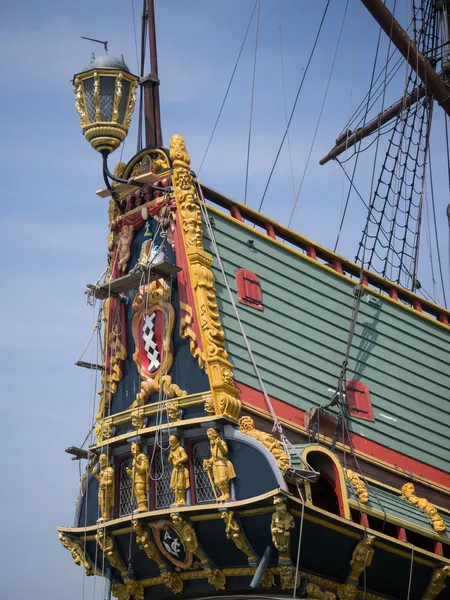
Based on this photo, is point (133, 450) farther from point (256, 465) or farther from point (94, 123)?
point (94, 123)

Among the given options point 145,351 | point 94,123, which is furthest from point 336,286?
point 94,123

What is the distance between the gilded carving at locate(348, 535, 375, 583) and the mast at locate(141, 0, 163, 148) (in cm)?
696

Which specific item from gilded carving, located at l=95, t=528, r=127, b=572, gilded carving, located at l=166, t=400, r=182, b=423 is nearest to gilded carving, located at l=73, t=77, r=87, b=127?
gilded carving, located at l=166, t=400, r=182, b=423

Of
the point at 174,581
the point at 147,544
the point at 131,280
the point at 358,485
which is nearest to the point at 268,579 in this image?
the point at 174,581

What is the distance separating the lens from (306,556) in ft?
50.7

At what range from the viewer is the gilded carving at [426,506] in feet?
56.8

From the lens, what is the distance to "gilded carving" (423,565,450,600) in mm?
17109

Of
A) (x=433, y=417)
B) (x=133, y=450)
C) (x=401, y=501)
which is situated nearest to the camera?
(x=133, y=450)

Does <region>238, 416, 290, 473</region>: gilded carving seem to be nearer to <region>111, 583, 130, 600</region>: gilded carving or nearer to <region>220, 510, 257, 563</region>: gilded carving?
<region>220, 510, 257, 563</region>: gilded carving

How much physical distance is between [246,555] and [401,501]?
124 inches

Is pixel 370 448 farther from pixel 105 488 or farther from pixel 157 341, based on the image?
pixel 105 488

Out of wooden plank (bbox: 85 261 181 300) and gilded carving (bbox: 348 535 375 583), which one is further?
wooden plank (bbox: 85 261 181 300)

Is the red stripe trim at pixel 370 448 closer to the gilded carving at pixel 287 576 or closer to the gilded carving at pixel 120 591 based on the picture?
the gilded carving at pixel 287 576

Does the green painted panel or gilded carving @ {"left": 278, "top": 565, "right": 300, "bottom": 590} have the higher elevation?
the green painted panel
